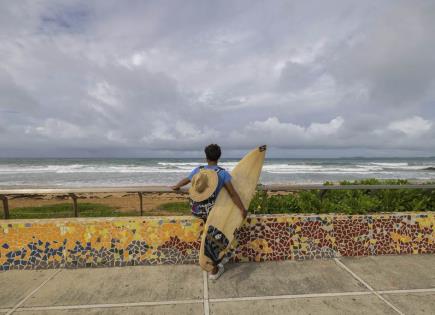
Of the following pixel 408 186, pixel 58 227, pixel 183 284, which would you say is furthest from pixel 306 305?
pixel 58 227

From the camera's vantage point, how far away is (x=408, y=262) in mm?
3584

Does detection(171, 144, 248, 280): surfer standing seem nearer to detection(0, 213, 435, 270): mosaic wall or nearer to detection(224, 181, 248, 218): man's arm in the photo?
detection(224, 181, 248, 218): man's arm

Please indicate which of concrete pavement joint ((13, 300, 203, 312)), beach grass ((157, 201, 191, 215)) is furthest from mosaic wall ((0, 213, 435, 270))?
beach grass ((157, 201, 191, 215))

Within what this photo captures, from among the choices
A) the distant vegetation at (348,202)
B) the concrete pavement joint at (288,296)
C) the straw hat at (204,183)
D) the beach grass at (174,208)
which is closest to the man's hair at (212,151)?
the straw hat at (204,183)

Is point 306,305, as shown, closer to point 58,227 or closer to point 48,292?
point 48,292

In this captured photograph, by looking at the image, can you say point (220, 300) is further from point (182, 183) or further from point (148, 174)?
point (148, 174)

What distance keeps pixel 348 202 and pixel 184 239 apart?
2.42 m

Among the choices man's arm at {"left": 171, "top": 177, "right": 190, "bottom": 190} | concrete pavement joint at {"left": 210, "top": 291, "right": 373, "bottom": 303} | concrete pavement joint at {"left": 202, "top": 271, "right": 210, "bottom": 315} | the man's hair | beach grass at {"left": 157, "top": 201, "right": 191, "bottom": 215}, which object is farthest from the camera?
beach grass at {"left": 157, "top": 201, "right": 191, "bottom": 215}

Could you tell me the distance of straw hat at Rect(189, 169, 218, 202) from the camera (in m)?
3.08

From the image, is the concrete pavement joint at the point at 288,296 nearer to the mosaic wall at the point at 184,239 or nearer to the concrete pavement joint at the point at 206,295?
the concrete pavement joint at the point at 206,295

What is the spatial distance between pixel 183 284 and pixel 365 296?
75.5 inches

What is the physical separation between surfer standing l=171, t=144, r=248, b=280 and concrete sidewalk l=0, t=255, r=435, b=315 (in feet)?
1.29

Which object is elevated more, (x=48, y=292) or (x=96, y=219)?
(x=96, y=219)

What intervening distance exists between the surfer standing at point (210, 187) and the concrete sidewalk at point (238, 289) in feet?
1.29
